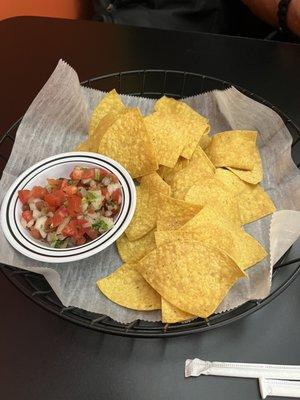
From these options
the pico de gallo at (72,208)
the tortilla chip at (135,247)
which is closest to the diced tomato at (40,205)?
the pico de gallo at (72,208)

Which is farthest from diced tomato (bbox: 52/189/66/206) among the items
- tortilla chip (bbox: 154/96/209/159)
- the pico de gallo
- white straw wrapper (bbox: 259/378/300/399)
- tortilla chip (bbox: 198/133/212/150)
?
white straw wrapper (bbox: 259/378/300/399)

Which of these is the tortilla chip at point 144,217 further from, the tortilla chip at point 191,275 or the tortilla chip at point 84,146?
the tortilla chip at point 84,146

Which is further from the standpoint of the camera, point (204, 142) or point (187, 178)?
point (204, 142)

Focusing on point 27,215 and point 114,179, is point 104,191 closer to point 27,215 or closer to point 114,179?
point 114,179

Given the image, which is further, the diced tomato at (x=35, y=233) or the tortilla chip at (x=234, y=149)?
the tortilla chip at (x=234, y=149)

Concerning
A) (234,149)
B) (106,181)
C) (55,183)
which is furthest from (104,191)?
(234,149)

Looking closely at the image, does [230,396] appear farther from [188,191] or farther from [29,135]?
[29,135]

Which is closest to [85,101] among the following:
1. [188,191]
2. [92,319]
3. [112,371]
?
[188,191]
